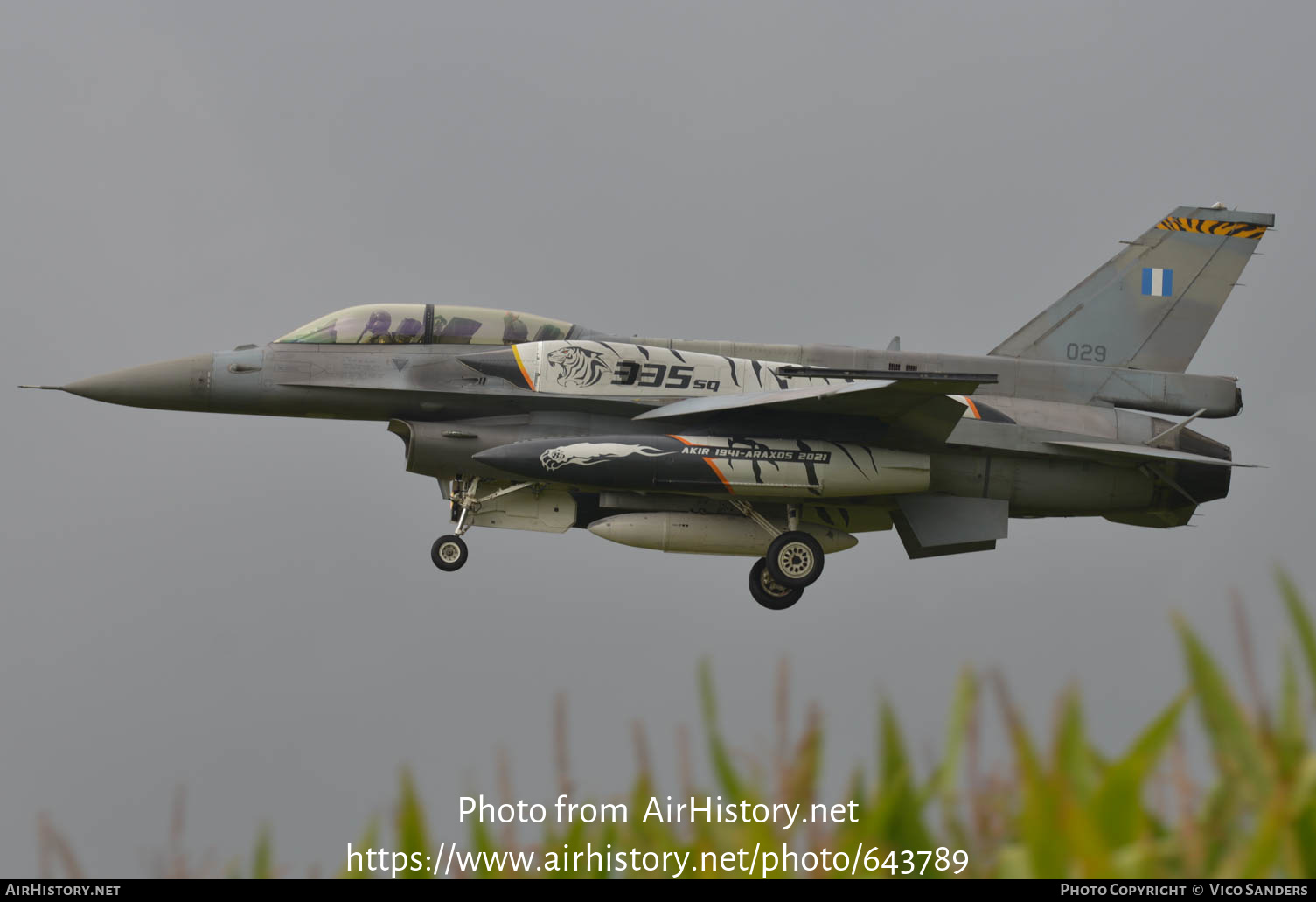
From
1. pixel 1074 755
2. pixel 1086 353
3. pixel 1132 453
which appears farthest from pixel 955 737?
pixel 1086 353

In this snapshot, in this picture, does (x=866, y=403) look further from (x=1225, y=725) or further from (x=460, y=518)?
(x=1225, y=725)

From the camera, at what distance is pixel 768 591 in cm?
1984

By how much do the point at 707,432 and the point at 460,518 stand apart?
11.0 ft

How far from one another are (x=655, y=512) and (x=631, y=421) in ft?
3.97

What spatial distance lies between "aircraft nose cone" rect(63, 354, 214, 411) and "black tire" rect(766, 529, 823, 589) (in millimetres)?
7537

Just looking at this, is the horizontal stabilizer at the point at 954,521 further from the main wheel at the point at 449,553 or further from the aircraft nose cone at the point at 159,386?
the aircraft nose cone at the point at 159,386

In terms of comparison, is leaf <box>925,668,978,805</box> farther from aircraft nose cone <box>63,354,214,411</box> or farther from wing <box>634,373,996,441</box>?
aircraft nose cone <box>63,354,214,411</box>

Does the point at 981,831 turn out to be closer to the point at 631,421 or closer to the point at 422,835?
the point at 422,835

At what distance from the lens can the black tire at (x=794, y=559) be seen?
1916 cm

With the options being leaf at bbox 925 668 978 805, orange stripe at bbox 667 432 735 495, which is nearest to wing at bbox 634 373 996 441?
orange stripe at bbox 667 432 735 495

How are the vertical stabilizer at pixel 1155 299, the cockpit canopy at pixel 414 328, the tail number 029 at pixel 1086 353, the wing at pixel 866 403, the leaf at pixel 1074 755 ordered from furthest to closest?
the vertical stabilizer at pixel 1155 299, the tail number 029 at pixel 1086 353, the cockpit canopy at pixel 414 328, the wing at pixel 866 403, the leaf at pixel 1074 755

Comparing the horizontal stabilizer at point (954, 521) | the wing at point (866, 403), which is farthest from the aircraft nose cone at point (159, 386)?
the horizontal stabilizer at point (954, 521)

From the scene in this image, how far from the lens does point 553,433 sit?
62.3 feet
